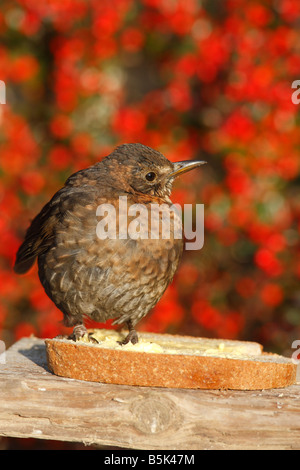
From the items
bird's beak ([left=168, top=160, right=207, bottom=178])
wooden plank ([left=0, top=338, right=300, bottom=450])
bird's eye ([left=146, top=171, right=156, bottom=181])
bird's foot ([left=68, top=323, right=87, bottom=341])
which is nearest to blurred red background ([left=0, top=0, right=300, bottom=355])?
bird's beak ([left=168, top=160, right=207, bottom=178])

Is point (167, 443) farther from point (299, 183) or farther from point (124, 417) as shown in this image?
point (299, 183)

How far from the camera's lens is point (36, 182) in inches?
245

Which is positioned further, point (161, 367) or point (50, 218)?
point (50, 218)

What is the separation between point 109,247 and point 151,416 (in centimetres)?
78

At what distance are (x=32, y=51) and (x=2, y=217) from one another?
5.57ft

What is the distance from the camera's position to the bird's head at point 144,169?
130 inches

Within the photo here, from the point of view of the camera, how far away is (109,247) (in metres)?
3.11

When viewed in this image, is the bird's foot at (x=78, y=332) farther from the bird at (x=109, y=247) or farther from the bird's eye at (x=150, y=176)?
the bird's eye at (x=150, y=176)

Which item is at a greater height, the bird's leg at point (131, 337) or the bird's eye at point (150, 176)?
the bird's eye at point (150, 176)

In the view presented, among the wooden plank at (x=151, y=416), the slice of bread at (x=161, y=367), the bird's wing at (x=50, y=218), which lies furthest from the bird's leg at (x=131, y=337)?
the bird's wing at (x=50, y=218)

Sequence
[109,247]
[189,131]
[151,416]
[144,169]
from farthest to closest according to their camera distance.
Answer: [189,131] < [144,169] < [109,247] < [151,416]

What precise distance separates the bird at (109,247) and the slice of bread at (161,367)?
0.20m

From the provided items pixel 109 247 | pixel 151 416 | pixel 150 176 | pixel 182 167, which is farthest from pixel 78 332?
pixel 182 167

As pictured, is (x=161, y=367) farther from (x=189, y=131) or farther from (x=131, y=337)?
(x=189, y=131)
